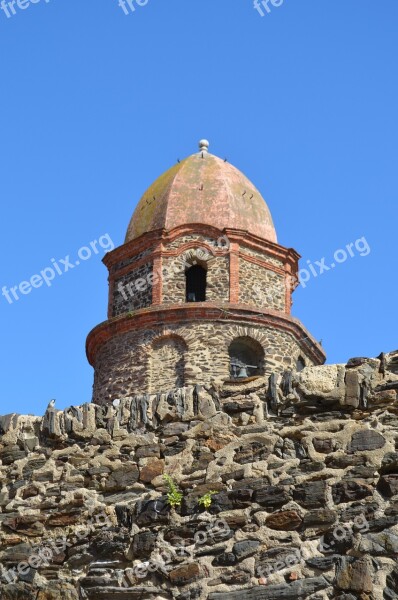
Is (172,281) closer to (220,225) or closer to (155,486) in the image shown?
(220,225)

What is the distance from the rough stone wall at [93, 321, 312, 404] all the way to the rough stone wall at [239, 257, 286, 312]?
0.83 meters

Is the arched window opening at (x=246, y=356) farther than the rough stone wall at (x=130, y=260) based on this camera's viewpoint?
No

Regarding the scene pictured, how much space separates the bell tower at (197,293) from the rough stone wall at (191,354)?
21mm

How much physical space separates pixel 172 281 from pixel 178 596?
52.9 feet

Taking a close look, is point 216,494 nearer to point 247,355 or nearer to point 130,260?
point 247,355

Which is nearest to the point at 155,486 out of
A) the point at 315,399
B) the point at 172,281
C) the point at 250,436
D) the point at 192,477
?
the point at 192,477

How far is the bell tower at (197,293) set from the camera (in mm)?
20297

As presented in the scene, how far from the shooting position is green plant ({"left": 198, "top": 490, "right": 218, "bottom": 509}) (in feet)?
18.3

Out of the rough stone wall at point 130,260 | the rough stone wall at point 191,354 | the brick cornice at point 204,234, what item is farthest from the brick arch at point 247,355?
the rough stone wall at point 130,260

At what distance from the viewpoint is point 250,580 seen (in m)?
5.24

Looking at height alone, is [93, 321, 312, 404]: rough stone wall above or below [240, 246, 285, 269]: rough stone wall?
below

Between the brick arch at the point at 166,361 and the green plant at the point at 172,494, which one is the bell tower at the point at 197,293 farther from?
the green plant at the point at 172,494

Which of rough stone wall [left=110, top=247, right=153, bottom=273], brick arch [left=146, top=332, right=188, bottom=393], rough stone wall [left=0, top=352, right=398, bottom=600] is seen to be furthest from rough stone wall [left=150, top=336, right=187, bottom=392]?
rough stone wall [left=0, top=352, right=398, bottom=600]

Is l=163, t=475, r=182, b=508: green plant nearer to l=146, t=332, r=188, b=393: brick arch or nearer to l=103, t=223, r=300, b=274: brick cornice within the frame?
l=146, t=332, r=188, b=393: brick arch
